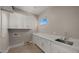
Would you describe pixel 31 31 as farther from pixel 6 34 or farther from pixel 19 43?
Result: pixel 6 34

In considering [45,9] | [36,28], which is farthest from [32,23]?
[45,9]

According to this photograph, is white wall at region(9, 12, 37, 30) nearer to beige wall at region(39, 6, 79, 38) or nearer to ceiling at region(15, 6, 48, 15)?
ceiling at region(15, 6, 48, 15)

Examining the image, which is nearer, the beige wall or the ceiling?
the beige wall

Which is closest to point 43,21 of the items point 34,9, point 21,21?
point 34,9

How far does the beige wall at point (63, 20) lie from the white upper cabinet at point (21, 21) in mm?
379

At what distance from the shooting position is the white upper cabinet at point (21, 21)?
7.89 feet

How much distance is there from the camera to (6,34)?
8.59ft

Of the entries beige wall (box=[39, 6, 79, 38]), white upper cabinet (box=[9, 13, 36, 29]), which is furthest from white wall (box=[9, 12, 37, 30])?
beige wall (box=[39, 6, 79, 38])

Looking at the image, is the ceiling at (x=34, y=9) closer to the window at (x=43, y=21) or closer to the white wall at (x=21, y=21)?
the white wall at (x=21, y=21)

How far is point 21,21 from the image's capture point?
2.48 metres

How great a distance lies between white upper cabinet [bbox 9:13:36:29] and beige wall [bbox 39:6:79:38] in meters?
0.38

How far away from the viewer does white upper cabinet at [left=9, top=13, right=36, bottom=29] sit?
7.89 ft
